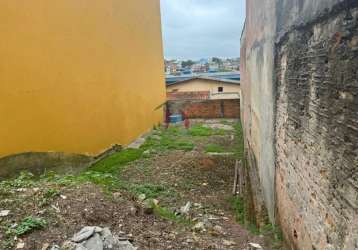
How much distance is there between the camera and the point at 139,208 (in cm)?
421

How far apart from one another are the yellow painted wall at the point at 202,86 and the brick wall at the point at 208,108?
20.7 feet

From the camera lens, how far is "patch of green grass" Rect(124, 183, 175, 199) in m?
5.52

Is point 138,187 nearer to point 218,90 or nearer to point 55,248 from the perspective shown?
point 55,248

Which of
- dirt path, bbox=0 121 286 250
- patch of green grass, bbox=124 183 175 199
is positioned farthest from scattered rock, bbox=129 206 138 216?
patch of green grass, bbox=124 183 175 199

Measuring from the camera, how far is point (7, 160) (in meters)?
5.39

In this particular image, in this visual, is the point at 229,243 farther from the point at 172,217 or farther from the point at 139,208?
the point at 139,208

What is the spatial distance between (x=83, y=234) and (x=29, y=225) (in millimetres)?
599

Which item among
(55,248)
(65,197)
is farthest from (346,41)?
(65,197)

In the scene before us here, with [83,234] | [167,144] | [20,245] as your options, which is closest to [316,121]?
[83,234]

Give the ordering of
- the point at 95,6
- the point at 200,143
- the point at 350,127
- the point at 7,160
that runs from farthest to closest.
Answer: the point at 200,143 < the point at 95,6 < the point at 7,160 < the point at 350,127

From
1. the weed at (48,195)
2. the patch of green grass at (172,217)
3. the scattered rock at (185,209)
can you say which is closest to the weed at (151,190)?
the scattered rock at (185,209)

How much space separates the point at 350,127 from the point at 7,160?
17.5 ft

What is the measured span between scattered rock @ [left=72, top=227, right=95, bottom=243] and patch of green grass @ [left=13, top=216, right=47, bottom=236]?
413 millimetres

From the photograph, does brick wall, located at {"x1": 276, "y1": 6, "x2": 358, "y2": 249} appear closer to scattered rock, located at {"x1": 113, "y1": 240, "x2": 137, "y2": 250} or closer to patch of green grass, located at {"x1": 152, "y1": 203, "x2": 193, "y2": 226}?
patch of green grass, located at {"x1": 152, "y1": 203, "x2": 193, "y2": 226}
